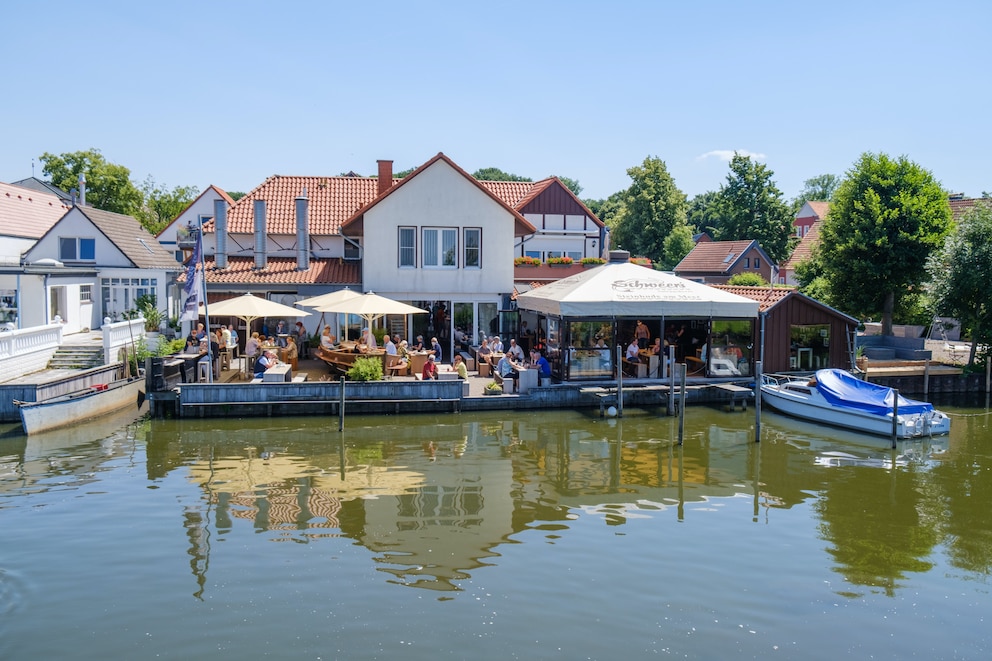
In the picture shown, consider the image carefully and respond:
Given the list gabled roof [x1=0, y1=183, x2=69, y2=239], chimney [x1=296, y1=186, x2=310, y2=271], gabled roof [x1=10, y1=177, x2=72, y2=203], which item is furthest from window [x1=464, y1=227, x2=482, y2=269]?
gabled roof [x1=10, y1=177, x2=72, y2=203]

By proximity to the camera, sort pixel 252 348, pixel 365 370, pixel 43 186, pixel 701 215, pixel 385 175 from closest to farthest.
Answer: pixel 365 370 → pixel 252 348 → pixel 385 175 → pixel 43 186 → pixel 701 215

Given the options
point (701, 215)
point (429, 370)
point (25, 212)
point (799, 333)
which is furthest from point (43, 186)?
point (701, 215)

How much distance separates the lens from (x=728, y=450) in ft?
65.3

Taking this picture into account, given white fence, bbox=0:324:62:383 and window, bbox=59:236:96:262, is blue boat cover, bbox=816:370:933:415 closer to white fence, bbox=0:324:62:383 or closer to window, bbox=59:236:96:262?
white fence, bbox=0:324:62:383

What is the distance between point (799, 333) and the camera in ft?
88.5

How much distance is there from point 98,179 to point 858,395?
2106 inches

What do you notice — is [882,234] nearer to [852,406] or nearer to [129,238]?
[852,406]

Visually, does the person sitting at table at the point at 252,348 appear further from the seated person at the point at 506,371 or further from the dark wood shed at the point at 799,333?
the dark wood shed at the point at 799,333

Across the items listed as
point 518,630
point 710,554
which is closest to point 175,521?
point 518,630

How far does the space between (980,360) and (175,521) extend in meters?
29.1

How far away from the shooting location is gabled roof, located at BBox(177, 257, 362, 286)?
2938cm

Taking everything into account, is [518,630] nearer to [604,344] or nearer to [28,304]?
[604,344]

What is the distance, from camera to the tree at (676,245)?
222 feet

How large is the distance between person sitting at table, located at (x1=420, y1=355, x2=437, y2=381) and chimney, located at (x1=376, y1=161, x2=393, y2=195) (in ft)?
39.5
